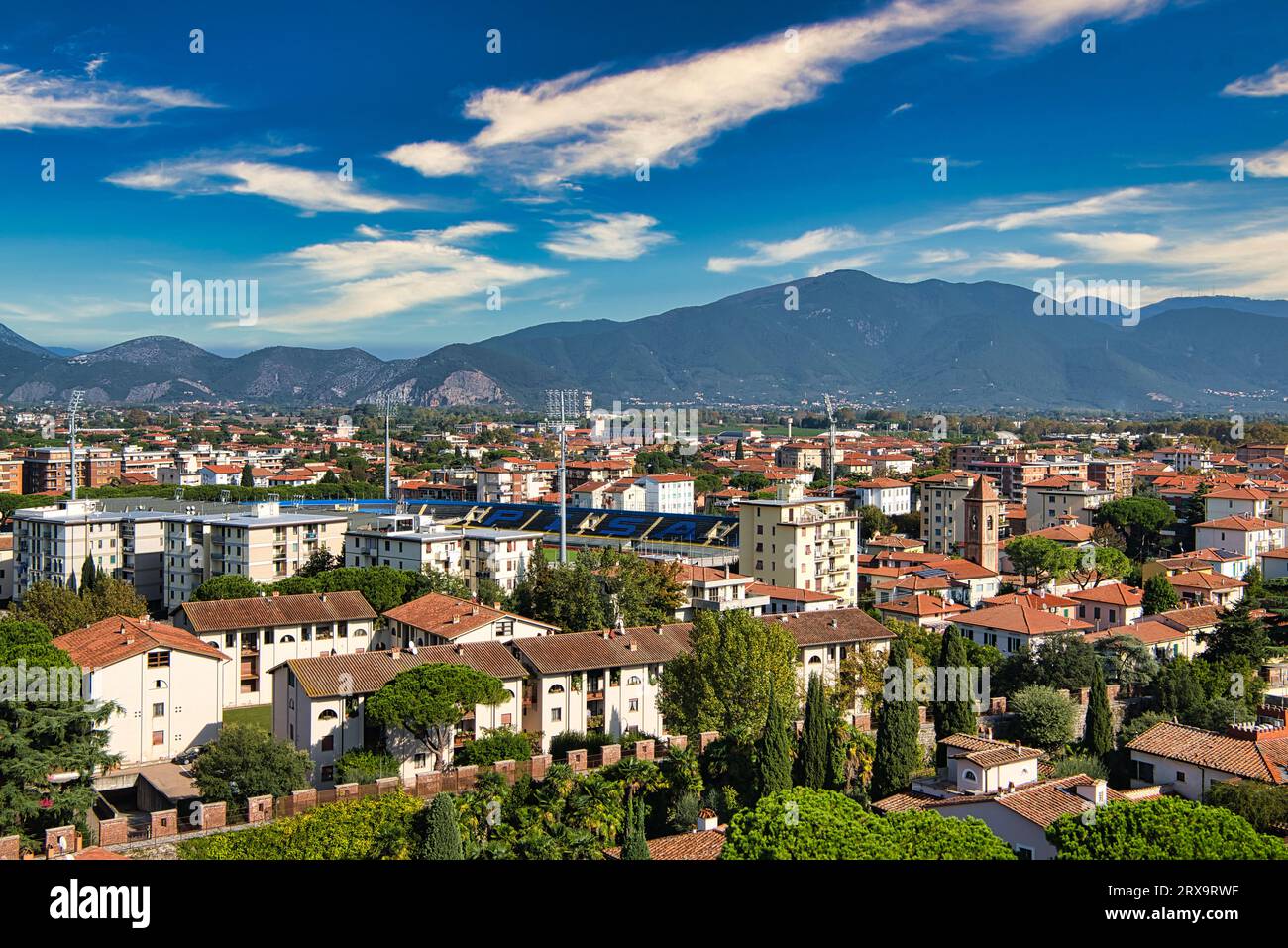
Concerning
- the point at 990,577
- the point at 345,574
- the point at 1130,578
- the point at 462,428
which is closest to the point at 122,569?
the point at 345,574

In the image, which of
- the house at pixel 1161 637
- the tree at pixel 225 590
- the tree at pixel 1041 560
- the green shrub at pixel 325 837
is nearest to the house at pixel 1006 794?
the green shrub at pixel 325 837

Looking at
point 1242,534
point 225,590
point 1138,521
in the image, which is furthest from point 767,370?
point 225,590

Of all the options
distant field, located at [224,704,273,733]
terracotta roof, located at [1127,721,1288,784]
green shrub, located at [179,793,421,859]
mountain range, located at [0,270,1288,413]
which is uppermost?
mountain range, located at [0,270,1288,413]

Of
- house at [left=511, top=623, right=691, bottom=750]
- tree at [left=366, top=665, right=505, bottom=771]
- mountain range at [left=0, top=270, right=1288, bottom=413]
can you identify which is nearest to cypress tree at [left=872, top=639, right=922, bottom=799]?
house at [left=511, top=623, right=691, bottom=750]

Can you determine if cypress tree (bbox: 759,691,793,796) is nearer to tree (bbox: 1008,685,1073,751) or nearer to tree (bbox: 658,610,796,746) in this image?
tree (bbox: 658,610,796,746)

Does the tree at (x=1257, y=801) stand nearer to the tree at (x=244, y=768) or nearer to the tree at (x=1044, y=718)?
the tree at (x=1044, y=718)
